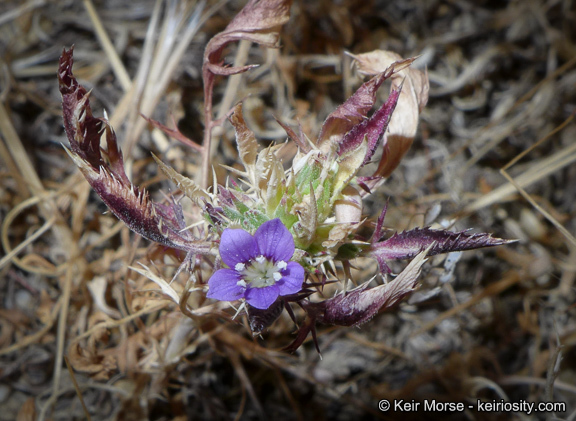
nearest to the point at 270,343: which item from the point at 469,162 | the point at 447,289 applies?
the point at 447,289

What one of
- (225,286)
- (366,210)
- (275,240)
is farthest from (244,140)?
(366,210)

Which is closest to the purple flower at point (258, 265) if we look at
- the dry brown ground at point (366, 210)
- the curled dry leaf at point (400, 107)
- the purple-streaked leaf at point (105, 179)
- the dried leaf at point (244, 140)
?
the purple-streaked leaf at point (105, 179)

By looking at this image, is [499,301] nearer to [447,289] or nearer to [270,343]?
[447,289]

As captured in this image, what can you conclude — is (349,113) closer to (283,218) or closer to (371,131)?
(371,131)

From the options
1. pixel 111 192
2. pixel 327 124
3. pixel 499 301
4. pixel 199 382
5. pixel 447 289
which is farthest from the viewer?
pixel 499 301

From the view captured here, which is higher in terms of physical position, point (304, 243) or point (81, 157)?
point (81, 157)

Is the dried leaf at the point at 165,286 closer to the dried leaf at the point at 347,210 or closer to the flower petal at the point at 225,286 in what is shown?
the flower petal at the point at 225,286

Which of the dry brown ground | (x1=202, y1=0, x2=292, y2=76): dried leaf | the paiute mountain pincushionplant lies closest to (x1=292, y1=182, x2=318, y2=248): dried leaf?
the paiute mountain pincushionplant
